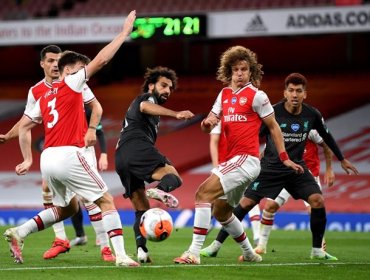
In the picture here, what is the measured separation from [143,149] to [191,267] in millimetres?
1478

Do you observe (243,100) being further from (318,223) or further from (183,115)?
(318,223)

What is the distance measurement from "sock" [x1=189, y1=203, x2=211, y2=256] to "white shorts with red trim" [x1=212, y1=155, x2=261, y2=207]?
27 centimetres

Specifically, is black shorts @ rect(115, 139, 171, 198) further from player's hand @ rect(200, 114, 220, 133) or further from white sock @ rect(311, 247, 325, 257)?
white sock @ rect(311, 247, 325, 257)

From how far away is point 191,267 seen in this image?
31.7ft

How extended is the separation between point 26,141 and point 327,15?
39.8ft

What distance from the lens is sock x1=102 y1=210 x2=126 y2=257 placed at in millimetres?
9703

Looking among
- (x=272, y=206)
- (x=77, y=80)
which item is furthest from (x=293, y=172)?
(x=77, y=80)

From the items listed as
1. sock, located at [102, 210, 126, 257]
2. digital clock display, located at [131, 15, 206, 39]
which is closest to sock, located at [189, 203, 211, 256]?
sock, located at [102, 210, 126, 257]

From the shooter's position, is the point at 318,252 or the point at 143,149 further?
the point at 318,252

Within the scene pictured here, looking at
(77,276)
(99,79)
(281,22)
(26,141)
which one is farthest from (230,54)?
(99,79)

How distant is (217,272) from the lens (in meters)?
9.42

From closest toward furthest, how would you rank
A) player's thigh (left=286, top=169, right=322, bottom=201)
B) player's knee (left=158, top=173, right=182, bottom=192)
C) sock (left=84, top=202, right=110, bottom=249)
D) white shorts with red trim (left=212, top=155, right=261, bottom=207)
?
1. player's knee (left=158, top=173, right=182, bottom=192)
2. white shorts with red trim (left=212, top=155, right=261, bottom=207)
3. sock (left=84, top=202, right=110, bottom=249)
4. player's thigh (left=286, top=169, right=322, bottom=201)

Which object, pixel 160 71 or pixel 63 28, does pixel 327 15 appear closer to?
pixel 63 28

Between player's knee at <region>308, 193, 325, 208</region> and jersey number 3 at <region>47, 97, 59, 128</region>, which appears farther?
player's knee at <region>308, 193, 325, 208</region>
